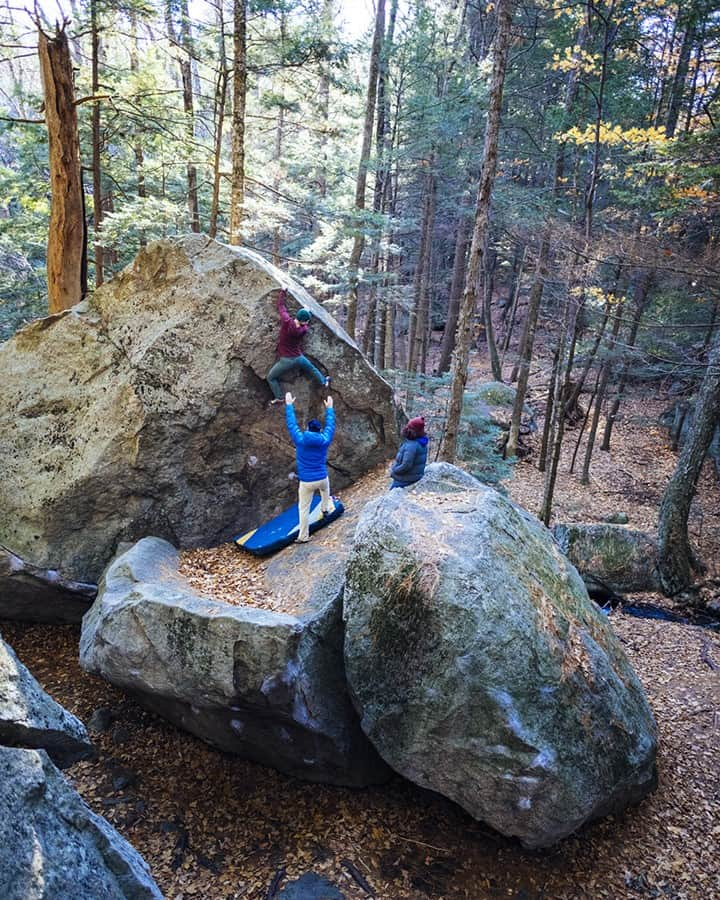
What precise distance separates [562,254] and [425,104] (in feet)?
21.6

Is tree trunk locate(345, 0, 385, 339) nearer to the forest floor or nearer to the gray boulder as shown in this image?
the gray boulder

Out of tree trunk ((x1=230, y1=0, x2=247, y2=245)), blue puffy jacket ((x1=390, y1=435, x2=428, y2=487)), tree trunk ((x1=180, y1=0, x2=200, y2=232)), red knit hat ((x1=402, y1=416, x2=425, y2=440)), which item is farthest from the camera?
tree trunk ((x1=230, y1=0, x2=247, y2=245))

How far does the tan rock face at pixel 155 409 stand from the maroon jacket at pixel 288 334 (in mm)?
148

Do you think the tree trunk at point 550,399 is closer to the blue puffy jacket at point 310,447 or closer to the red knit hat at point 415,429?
the red knit hat at point 415,429

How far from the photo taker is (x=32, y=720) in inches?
122

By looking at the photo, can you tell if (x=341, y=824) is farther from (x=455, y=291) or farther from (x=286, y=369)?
(x=455, y=291)

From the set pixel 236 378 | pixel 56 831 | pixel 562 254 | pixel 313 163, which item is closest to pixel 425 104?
pixel 313 163

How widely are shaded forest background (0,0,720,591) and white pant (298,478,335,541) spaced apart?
365 cm

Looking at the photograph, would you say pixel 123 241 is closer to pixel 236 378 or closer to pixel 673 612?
pixel 236 378

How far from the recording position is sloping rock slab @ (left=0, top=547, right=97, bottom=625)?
6.99 m

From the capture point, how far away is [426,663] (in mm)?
4742

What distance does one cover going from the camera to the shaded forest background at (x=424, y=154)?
959cm

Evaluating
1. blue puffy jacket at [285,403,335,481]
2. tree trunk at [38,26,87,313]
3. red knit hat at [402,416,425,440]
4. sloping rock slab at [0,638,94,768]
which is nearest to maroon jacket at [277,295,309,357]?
blue puffy jacket at [285,403,335,481]

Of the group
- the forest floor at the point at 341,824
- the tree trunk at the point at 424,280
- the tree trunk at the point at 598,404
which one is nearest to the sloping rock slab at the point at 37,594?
the forest floor at the point at 341,824
